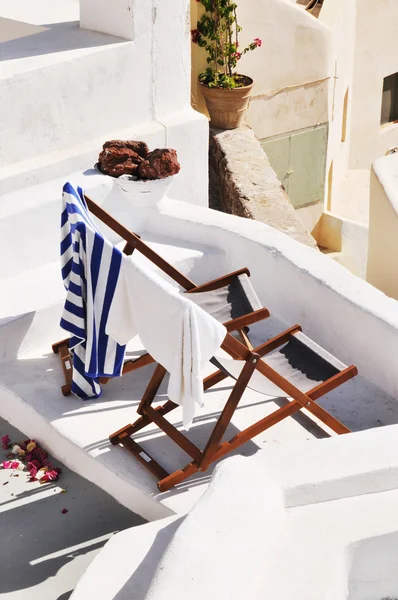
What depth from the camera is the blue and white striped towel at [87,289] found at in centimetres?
394

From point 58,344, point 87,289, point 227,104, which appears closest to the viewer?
point 87,289

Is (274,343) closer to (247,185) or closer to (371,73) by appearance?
(247,185)

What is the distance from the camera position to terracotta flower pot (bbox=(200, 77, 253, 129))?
36.9ft

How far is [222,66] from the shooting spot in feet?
37.8

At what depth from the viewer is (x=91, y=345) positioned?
13.8 ft

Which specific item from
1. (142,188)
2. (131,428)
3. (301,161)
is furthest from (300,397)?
(301,161)

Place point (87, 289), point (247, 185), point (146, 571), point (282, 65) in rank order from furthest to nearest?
point (282, 65) → point (247, 185) → point (87, 289) → point (146, 571)

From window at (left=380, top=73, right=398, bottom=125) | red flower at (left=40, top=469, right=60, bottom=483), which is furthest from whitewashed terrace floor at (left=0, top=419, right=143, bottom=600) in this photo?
window at (left=380, top=73, right=398, bottom=125)

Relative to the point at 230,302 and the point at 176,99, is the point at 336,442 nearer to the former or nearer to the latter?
the point at 230,302

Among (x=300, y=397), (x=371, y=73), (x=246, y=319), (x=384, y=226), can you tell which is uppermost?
(x=246, y=319)

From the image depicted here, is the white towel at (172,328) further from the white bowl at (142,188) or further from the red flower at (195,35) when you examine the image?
the red flower at (195,35)

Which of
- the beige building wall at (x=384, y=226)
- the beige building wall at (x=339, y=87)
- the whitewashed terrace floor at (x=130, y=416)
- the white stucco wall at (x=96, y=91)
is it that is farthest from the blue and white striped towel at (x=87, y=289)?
the beige building wall at (x=339, y=87)

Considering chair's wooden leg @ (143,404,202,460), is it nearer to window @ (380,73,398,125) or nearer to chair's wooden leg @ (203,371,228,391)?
chair's wooden leg @ (203,371,228,391)

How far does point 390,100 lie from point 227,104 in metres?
6.97
